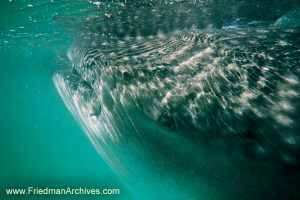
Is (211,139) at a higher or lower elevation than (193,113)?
lower

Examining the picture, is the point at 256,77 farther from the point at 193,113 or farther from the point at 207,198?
the point at 207,198

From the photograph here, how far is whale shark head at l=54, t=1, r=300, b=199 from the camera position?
1965mm

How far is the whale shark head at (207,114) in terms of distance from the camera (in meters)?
1.96

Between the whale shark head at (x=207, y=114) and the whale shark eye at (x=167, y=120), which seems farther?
the whale shark eye at (x=167, y=120)

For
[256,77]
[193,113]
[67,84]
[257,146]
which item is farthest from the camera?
[67,84]

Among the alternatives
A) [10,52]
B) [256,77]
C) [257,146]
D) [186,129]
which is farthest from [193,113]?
[10,52]

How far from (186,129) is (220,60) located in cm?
127

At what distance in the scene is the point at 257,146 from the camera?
1.94 meters

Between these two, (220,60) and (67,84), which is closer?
(220,60)

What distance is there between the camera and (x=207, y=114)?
89.3 inches

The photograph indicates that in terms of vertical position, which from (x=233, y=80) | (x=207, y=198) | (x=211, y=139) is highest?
(x=233, y=80)

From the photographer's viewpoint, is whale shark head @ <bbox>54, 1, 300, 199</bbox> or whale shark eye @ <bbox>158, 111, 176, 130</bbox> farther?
whale shark eye @ <bbox>158, 111, 176, 130</bbox>

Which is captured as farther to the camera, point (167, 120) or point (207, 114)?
point (167, 120)

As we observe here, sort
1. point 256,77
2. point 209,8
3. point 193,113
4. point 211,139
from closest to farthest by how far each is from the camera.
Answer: point 211,139, point 193,113, point 256,77, point 209,8
